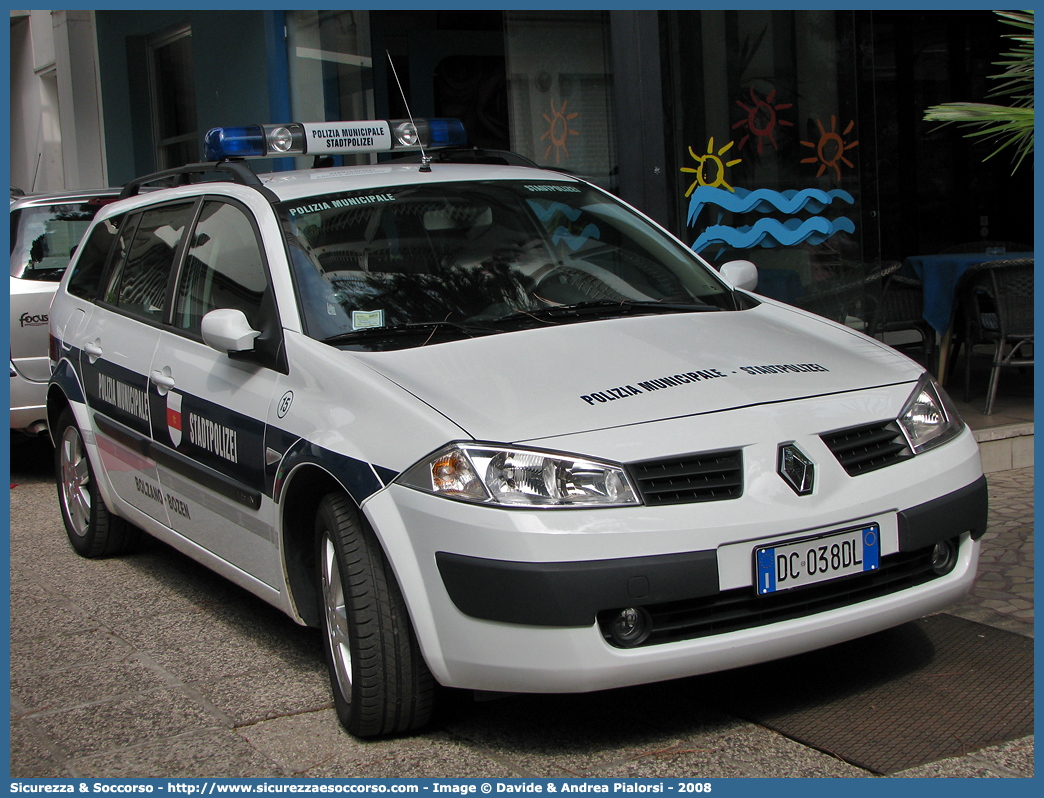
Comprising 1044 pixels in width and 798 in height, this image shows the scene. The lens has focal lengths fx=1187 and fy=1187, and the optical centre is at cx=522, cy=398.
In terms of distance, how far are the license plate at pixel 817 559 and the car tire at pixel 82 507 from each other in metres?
3.53

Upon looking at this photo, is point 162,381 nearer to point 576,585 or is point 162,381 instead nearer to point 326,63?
point 576,585

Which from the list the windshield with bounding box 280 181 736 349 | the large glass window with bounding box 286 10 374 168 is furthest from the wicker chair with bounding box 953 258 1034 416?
the large glass window with bounding box 286 10 374 168

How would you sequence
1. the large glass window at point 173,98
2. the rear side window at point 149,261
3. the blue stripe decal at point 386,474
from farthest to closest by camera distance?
the large glass window at point 173,98
the rear side window at point 149,261
the blue stripe decal at point 386,474

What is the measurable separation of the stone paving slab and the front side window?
A: 3.19m

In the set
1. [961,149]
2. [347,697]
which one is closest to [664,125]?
[347,697]

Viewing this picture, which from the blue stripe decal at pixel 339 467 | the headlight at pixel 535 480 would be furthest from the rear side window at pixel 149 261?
the headlight at pixel 535 480

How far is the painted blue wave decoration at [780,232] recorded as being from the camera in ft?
24.2

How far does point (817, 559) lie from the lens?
3047 millimetres

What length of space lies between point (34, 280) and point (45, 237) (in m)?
0.38

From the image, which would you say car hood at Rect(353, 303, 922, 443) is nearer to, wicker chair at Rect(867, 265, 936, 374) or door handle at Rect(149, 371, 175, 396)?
door handle at Rect(149, 371, 175, 396)

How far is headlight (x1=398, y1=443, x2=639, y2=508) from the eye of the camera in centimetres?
293

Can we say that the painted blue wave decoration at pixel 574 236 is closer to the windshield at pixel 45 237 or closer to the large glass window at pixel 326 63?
the windshield at pixel 45 237

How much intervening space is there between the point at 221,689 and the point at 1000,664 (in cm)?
246

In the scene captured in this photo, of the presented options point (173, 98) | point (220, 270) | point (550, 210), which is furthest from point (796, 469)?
point (173, 98)
